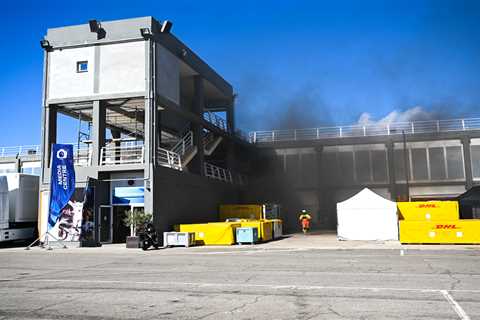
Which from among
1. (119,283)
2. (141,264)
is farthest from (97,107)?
(119,283)

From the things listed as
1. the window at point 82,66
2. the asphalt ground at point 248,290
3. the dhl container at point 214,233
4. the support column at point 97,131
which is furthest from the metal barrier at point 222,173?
the asphalt ground at point 248,290

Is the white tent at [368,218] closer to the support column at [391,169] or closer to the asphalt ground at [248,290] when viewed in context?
the asphalt ground at [248,290]

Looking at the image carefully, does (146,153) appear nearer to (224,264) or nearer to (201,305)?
(224,264)

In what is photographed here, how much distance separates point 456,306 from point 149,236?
1749cm

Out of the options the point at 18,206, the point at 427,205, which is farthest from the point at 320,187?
the point at 18,206

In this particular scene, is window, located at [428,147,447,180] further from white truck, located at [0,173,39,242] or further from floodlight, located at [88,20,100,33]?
white truck, located at [0,173,39,242]

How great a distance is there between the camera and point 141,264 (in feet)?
49.5

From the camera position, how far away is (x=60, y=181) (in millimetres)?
24438

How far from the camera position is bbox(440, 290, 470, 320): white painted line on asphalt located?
6.62 meters

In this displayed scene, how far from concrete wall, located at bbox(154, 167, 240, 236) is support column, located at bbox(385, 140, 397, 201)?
16.2 metres

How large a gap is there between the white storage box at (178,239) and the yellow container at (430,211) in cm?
1323

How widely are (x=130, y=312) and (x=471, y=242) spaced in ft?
66.9

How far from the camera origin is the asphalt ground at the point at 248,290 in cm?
707

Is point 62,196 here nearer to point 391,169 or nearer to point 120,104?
point 120,104
